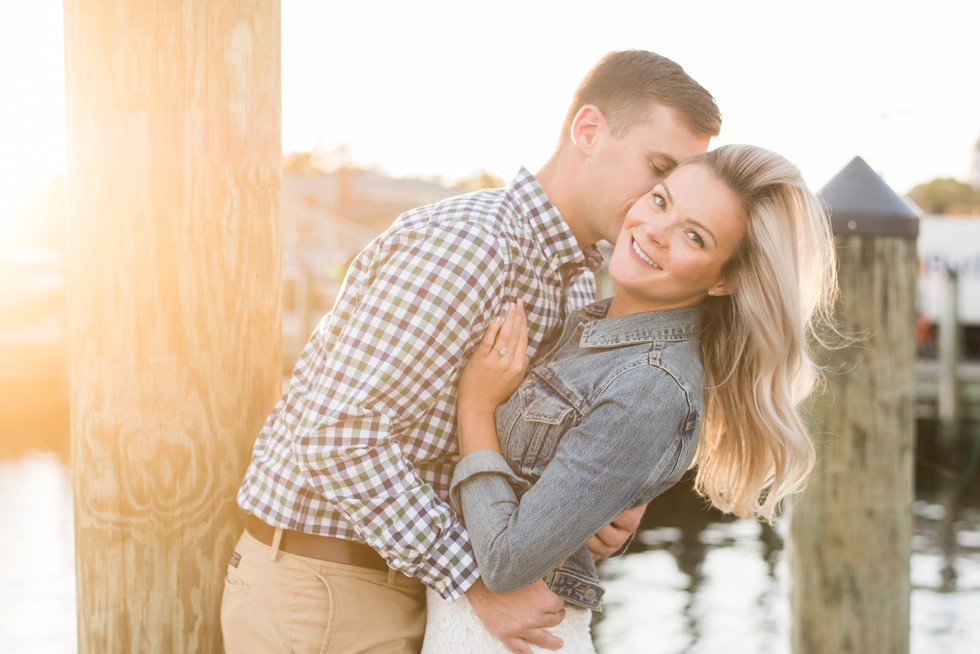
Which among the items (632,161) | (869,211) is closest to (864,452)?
(869,211)

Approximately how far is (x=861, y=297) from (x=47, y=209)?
2092cm

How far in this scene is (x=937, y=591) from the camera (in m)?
6.38

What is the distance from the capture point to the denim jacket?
5.63 ft

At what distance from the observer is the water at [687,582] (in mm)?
5438

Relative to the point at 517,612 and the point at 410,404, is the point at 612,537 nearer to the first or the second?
the point at 517,612

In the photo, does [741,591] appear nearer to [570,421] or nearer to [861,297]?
[861,297]

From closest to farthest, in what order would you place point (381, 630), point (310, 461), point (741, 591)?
point (310, 461)
point (381, 630)
point (741, 591)

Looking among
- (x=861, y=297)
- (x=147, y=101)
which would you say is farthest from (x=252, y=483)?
(x=861, y=297)

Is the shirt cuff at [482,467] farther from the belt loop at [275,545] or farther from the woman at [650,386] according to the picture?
the belt loop at [275,545]

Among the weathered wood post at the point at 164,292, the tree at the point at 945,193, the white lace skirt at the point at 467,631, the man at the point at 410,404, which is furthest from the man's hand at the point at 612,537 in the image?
the tree at the point at 945,193

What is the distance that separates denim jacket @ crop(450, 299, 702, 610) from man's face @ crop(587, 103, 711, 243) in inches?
9.5

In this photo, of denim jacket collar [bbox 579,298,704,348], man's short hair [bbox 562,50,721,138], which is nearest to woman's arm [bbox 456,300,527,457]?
denim jacket collar [bbox 579,298,704,348]

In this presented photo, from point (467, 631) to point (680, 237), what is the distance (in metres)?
0.81

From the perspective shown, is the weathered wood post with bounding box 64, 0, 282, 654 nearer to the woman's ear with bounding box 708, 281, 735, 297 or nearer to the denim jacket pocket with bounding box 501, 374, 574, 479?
the denim jacket pocket with bounding box 501, 374, 574, 479
